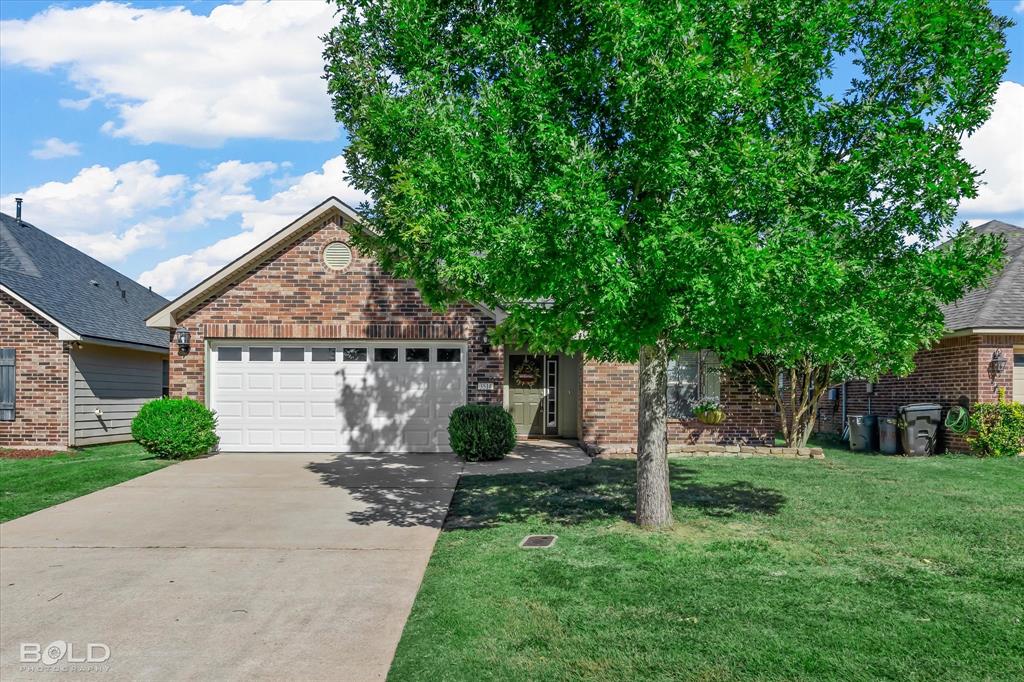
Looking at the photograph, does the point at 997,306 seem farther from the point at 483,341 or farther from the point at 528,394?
the point at 483,341

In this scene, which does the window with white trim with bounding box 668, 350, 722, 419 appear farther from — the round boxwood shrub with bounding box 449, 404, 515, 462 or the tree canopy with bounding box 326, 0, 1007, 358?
the tree canopy with bounding box 326, 0, 1007, 358

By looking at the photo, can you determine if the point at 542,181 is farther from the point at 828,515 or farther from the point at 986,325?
the point at 986,325

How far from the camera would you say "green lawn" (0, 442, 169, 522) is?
33.1ft

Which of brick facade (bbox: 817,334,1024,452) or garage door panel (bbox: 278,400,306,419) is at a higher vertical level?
brick facade (bbox: 817,334,1024,452)

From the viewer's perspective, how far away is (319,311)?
595 inches

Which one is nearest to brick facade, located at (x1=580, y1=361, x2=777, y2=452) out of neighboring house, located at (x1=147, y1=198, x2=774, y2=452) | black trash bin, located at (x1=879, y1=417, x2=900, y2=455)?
neighboring house, located at (x1=147, y1=198, x2=774, y2=452)

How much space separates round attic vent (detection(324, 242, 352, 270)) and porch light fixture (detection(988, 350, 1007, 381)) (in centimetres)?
1343

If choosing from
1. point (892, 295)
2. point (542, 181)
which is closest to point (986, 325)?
point (892, 295)

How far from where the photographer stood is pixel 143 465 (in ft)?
43.9

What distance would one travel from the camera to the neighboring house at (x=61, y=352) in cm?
1661

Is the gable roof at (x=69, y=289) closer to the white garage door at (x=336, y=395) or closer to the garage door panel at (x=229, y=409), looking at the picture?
the garage door panel at (x=229, y=409)

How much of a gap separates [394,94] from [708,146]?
10.8 ft

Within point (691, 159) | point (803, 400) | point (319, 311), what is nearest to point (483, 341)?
point (319, 311)

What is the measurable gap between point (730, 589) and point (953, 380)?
1243 cm
